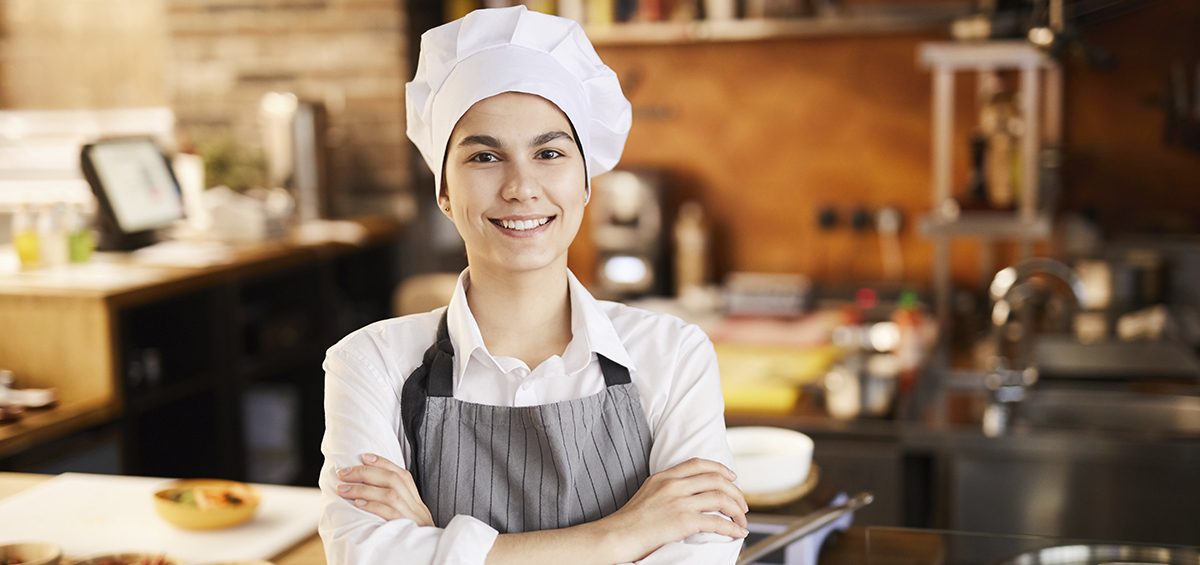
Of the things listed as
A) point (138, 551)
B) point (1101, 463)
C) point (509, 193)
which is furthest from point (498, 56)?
point (1101, 463)

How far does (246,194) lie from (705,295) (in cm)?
175

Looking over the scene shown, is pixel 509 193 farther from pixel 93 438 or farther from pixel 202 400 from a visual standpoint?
pixel 202 400

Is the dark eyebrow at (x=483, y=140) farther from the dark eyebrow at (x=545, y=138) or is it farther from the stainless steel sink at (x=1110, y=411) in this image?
the stainless steel sink at (x=1110, y=411)

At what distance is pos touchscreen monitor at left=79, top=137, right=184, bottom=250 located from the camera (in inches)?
150

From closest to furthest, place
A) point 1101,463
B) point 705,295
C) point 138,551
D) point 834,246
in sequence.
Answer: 1. point 138,551
2. point 1101,463
3. point 705,295
4. point 834,246

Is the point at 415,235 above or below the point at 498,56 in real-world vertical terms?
below

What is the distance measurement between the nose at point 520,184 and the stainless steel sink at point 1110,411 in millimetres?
1886

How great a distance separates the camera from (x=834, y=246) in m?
4.90

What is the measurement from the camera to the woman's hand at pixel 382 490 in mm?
1317

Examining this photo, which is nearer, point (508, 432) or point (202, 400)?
→ point (508, 432)

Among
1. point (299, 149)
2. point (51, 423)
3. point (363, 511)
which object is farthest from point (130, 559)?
point (299, 149)

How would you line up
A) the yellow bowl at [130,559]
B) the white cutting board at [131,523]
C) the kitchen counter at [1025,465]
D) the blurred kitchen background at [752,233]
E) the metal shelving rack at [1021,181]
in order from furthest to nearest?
the metal shelving rack at [1021,181] < the blurred kitchen background at [752,233] < the kitchen counter at [1025,465] < the white cutting board at [131,523] < the yellow bowl at [130,559]

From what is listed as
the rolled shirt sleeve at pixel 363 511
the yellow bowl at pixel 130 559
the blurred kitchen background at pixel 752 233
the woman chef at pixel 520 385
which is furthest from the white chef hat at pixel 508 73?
the blurred kitchen background at pixel 752 233

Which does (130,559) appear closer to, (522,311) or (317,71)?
(522,311)
